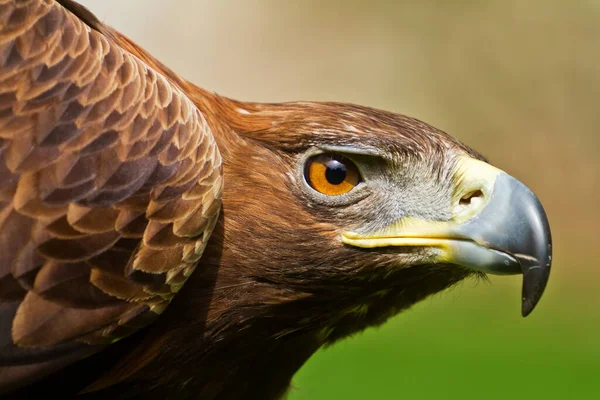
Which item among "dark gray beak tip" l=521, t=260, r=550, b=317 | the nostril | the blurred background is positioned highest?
the blurred background

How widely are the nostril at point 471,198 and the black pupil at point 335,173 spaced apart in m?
0.35

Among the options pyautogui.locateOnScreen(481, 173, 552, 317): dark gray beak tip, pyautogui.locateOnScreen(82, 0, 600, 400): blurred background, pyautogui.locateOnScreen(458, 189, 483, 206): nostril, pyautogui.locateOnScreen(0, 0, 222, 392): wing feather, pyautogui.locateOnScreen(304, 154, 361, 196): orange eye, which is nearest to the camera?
pyautogui.locateOnScreen(0, 0, 222, 392): wing feather

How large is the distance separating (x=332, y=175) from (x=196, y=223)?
46cm

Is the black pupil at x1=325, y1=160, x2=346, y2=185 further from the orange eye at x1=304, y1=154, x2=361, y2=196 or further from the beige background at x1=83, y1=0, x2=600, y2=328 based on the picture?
the beige background at x1=83, y1=0, x2=600, y2=328

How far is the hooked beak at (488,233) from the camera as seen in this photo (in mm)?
2410

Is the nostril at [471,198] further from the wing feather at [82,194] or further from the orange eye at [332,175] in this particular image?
the wing feather at [82,194]

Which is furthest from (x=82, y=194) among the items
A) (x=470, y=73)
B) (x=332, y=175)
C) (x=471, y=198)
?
(x=470, y=73)

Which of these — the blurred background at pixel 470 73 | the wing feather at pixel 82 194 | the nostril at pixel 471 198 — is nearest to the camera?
the wing feather at pixel 82 194

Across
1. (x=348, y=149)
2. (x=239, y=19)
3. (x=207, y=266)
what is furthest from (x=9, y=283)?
(x=239, y=19)

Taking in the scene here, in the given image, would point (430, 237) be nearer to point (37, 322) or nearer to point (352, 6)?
point (37, 322)

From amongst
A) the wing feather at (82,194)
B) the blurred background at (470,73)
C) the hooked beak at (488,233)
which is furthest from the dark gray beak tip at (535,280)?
the blurred background at (470,73)

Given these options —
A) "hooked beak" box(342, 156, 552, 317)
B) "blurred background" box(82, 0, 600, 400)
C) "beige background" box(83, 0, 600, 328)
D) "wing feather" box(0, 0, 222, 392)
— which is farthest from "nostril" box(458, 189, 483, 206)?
"beige background" box(83, 0, 600, 328)

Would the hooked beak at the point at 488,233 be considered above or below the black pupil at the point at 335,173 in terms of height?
below

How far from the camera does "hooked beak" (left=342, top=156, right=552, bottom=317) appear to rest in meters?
2.41
